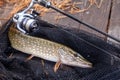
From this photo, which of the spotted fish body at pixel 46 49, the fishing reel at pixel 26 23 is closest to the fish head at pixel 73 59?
the spotted fish body at pixel 46 49

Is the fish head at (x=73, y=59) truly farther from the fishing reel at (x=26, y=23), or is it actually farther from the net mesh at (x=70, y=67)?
the fishing reel at (x=26, y=23)

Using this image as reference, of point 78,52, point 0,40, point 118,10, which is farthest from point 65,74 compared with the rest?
point 118,10

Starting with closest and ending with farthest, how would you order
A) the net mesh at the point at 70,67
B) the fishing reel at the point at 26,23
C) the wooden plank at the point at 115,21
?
the fishing reel at the point at 26,23, the net mesh at the point at 70,67, the wooden plank at the point at 115,21

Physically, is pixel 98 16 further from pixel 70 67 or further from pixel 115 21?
pixel 70 67

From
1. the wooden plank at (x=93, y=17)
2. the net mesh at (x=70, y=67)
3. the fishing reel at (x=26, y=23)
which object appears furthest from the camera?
the wooden plank at (x=93, y=17)

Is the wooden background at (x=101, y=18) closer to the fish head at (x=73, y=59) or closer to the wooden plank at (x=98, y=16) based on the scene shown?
the wooden plank at (x=98, y=16)

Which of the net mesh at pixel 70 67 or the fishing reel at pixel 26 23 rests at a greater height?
the fishing reel at pixel 26 23

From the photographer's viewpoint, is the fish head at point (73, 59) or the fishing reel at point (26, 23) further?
the fish head at point (73, 59)
